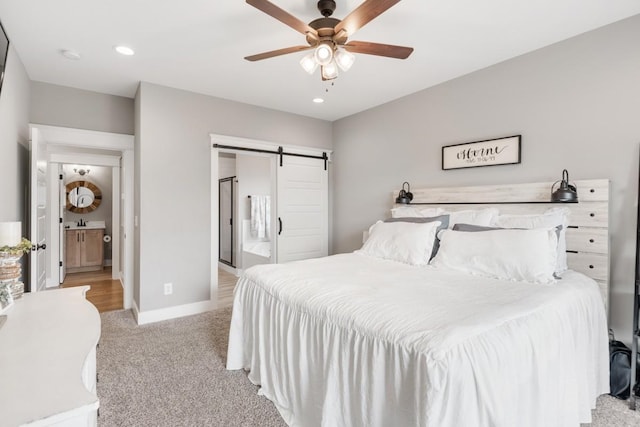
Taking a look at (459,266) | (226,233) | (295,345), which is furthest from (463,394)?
(226,233)

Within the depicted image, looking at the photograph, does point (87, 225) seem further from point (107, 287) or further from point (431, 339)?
point (431, 339)

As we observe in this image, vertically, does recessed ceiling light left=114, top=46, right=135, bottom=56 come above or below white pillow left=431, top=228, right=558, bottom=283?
above

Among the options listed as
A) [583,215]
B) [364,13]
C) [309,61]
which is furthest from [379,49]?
[583,215]

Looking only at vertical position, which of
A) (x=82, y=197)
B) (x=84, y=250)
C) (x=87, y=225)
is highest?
(x=82, y=197)

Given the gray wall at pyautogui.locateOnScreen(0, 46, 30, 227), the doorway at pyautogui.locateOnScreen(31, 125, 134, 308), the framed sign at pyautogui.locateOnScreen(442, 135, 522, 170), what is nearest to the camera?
the gray wall at pyautogui.locateOnScreen(0, 46, 30, 227)

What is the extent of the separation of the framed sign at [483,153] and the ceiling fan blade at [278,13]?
2008 mm

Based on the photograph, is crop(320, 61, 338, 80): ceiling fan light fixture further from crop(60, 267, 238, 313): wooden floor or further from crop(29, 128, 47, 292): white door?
crop(60, 267, 238, 313): wooden floor

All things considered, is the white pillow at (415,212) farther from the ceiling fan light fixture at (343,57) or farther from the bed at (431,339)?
the ceiling fan light fixture at (343,57)

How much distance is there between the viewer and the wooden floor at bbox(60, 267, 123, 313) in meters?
4.17

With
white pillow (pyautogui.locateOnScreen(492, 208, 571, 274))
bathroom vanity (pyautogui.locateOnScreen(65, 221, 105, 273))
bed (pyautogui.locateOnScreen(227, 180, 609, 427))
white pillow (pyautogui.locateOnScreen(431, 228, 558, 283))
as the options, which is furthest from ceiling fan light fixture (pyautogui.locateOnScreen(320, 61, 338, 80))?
bathroom vanity (pyautogui.locateOnScreen(65, 221, 105, 273))

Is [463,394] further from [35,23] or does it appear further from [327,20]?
[35,23]

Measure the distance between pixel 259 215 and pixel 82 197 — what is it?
3.65 m

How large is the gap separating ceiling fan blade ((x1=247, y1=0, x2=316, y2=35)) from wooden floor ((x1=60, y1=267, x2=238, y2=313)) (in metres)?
3.30

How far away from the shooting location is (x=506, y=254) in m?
2.20
